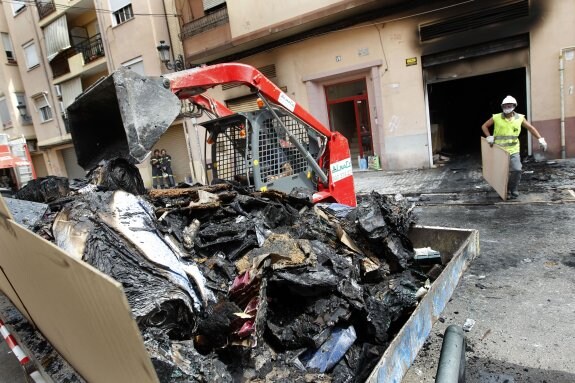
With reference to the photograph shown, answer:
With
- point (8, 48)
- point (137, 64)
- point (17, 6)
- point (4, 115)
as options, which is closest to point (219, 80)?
point (137, 64)

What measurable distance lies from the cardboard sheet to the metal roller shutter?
43.5 feet

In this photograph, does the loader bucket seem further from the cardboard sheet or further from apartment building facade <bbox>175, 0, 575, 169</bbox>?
apartment building facade <bbox>175, 0, 575, 169</bbox>

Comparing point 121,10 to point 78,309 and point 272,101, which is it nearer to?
point 272,101

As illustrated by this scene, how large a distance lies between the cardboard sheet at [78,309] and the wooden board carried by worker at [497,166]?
5.60 m

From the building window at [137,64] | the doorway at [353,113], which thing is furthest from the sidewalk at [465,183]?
the building window at [137,64]

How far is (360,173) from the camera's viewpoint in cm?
1089

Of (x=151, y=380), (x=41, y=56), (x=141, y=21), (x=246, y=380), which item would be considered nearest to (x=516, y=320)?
(x=246, y=380)

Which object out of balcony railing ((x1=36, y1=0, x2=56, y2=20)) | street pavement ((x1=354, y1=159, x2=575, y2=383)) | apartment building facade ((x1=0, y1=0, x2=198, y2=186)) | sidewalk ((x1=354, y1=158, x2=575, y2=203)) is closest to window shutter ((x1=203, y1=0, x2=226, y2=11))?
apartment building facade ((x1=0, y1=0, x2=198, y2=186))

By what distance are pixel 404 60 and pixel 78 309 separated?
1015cm

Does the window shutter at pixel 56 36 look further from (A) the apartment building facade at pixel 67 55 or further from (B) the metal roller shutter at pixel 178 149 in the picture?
(B) the metal roller shutter at pixel 178 149

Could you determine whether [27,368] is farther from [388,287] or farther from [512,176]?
[512,176]

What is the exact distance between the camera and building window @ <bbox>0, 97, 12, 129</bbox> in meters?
21.4

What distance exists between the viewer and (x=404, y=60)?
9836 millimetres

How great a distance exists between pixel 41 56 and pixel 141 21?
28.5ft
